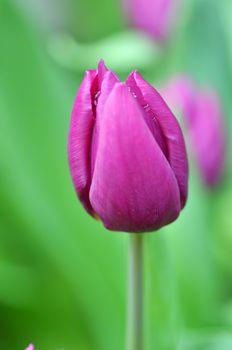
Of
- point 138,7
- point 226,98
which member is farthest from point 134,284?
point 138,7

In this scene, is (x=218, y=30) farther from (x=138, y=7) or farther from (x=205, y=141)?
(x=205, y=141)

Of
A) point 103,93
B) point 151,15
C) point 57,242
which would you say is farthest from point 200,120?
point 103,93

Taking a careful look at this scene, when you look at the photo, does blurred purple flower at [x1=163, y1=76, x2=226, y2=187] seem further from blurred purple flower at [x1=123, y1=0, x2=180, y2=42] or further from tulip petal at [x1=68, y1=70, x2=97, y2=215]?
tulip petal at [x1=68, y1=70, x2=97, y2=215]

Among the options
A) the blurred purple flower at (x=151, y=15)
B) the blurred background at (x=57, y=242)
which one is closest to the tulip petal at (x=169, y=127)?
the blurred background at (x=57, y=242)

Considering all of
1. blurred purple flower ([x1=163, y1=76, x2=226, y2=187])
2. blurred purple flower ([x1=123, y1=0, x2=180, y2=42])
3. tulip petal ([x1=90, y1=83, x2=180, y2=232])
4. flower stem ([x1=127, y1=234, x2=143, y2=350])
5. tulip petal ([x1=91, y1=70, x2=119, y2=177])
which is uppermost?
blurred purple flower ([x1=123, y1=0, x2=180, y2=42])

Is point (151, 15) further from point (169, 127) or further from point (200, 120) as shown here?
point (169, 127)

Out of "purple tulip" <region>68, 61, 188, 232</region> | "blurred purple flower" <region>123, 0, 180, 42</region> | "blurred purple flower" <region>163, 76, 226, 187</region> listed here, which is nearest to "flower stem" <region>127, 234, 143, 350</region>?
"purple tulip" <region>68, 61, 188, 232</region>

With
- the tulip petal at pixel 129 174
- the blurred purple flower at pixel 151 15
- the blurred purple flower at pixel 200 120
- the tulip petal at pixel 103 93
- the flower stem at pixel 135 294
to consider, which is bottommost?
the flower stem at pixel 135 294

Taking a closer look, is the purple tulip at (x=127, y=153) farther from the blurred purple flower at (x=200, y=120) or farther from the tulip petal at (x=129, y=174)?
the blurred purple flower at (x=200, y=120)
